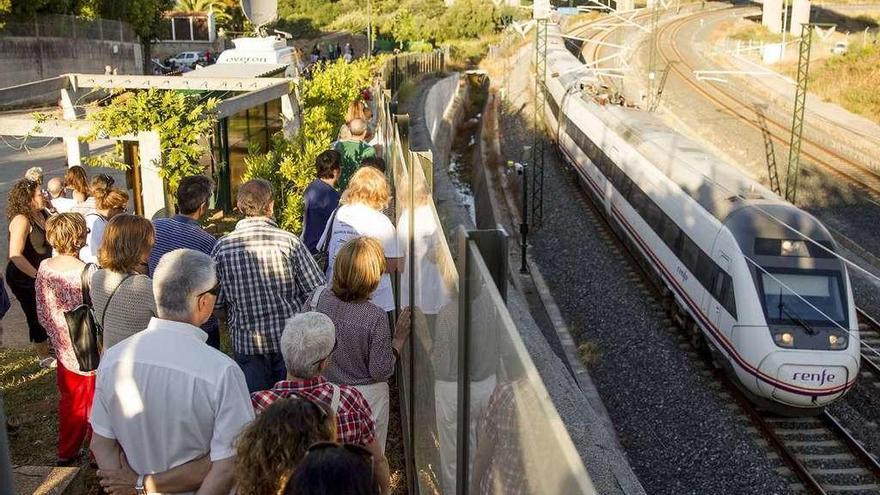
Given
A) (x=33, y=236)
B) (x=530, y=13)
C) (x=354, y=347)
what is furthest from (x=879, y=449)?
(x=530, y=13)

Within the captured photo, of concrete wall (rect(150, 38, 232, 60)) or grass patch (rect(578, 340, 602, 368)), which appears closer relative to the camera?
grass patch (rect(578, 340, 602, 368))

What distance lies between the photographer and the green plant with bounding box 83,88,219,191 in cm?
980

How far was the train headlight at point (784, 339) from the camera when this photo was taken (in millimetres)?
10955

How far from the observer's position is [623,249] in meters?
19.8

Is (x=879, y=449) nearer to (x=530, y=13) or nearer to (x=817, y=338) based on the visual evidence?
(x=817, y=338)

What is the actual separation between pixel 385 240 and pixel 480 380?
3279 millimetres

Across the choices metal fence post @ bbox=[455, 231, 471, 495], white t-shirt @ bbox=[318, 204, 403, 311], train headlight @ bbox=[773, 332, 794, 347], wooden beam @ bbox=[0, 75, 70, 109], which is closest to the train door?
train headlight @ bbox=[773, 332, 794, 347]

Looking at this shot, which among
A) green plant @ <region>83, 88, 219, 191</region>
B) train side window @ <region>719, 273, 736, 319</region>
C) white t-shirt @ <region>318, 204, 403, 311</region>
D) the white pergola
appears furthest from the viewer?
train side window @ <region>719, 273, 736, 319</region>

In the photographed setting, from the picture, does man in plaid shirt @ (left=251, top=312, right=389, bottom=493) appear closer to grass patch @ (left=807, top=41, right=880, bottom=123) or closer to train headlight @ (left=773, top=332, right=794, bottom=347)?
train headlight @ (left=773, top=332, right=794, bottom=347)

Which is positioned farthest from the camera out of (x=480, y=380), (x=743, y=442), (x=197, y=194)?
(x=743, y=442)

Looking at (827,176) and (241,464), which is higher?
(241,464)

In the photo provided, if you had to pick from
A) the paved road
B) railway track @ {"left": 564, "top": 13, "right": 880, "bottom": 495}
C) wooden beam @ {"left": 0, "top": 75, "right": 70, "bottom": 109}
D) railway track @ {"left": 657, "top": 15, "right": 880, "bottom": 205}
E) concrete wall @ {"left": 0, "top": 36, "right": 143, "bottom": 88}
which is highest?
wooden beam @ {"left": 0, "top": 75, "right": 70, "bottom": 109}

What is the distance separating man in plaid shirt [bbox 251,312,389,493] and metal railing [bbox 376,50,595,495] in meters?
0.36

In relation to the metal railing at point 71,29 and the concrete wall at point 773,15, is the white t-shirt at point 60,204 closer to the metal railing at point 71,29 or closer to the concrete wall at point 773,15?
the metal railing at point 71,29
